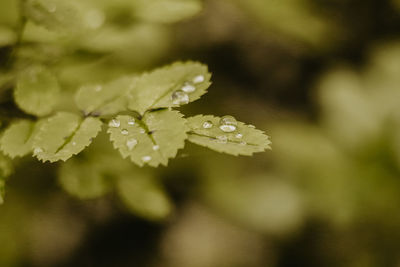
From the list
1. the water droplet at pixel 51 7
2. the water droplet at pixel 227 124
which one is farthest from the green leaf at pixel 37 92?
the water droplet at pixel 227 124

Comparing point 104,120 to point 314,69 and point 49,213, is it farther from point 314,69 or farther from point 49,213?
point 314,69

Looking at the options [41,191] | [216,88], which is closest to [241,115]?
[216,88]

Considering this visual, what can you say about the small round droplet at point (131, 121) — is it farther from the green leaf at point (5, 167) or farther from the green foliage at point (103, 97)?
the green leaf at point (5, 167)

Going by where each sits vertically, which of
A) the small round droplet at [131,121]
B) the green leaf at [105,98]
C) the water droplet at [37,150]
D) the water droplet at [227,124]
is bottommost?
the water droplet at [37,150]

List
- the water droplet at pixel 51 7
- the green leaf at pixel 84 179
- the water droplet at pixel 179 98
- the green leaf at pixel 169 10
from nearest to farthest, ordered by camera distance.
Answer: the water droplet at pixel 179 98, the water droplet at pixel 51 7, the green leaf at pixel 84 179, the green leaf at pixel 169 10

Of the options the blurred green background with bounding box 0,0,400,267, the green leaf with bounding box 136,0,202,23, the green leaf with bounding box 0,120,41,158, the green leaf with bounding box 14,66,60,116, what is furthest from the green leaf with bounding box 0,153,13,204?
the green leaf with bounding box 136,0,202,23

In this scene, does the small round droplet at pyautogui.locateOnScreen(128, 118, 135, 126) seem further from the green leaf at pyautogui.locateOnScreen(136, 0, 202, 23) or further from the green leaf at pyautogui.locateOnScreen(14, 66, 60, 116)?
the green leaf at pyautogui.locateOnScreen(136, 0, 202, 23)

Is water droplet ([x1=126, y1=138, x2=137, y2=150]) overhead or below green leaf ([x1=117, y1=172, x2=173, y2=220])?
overhead
